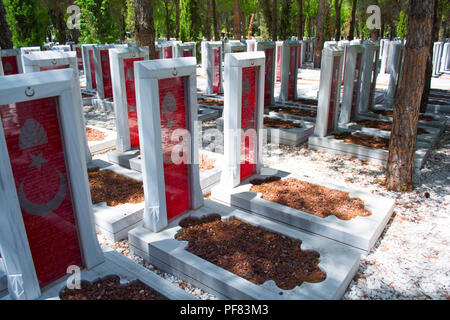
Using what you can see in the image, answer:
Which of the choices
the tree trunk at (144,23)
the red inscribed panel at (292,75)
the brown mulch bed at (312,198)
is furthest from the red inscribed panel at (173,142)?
the red inscribed panel at (292,75)

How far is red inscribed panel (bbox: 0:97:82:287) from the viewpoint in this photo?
11.1 feet

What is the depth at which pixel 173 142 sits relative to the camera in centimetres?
512

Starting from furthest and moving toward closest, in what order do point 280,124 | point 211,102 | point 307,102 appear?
point 211,102 → point 307,102 → point 280,124

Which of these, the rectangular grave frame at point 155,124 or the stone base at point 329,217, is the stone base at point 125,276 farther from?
the stone base at point 329,217

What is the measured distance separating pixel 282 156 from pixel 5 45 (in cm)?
974

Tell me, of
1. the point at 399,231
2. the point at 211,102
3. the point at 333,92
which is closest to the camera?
the point at 399,231

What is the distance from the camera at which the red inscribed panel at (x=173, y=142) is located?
4.91 m

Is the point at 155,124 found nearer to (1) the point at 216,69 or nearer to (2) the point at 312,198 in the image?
(2) the point at 312,198

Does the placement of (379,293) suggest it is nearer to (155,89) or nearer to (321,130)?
(155,89)

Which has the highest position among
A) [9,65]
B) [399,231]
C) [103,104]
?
[9,65]

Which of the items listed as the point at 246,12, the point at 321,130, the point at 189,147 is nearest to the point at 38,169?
the point at 189,147

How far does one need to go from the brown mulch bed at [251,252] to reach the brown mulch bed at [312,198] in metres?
0.90

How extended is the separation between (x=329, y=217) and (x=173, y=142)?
2.56m

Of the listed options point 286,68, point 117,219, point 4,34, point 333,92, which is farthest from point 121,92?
point 286,68
